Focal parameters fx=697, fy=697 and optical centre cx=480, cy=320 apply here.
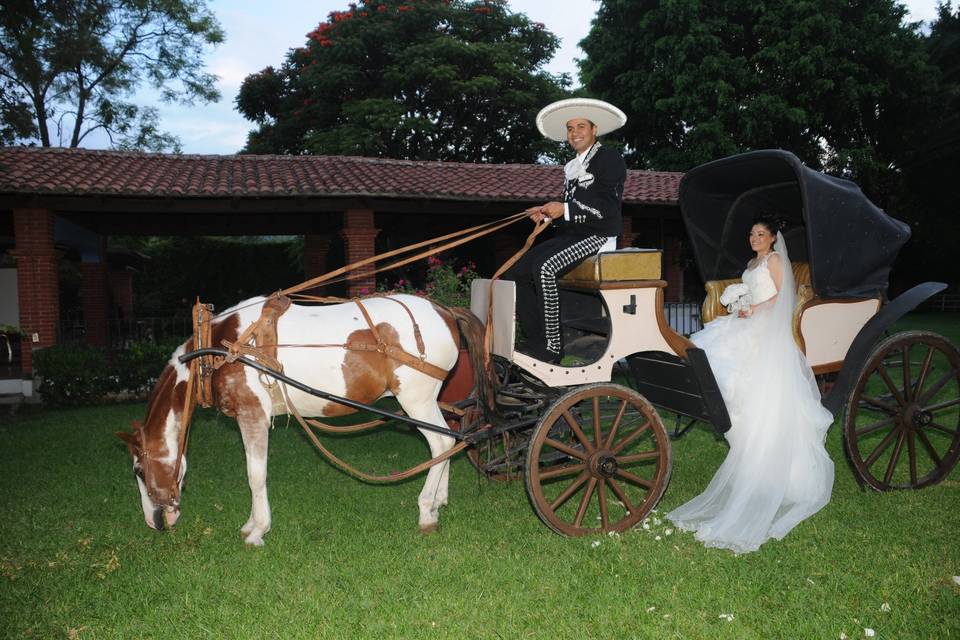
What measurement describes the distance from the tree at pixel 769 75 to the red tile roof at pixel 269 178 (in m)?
5.26

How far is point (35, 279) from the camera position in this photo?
40.3 ft

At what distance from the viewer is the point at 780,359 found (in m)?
4.89

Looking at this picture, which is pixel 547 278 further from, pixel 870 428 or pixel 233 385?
pixel 870 428

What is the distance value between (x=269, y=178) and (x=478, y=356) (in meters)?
10.0

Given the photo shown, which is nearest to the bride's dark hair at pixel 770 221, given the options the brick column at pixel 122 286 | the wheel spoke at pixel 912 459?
the wheel spoke at pixel 912 459

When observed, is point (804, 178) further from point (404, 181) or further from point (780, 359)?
point (404, 181)

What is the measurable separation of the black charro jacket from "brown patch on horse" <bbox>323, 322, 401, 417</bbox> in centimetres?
149

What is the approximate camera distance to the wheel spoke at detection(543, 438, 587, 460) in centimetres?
433

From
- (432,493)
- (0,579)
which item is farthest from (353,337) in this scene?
(0,579)

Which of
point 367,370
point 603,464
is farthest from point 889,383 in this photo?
point 367,370

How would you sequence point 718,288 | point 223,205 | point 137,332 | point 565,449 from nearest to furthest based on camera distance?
point 565,449 → point 718,288 → point 223,205 → point 137,332

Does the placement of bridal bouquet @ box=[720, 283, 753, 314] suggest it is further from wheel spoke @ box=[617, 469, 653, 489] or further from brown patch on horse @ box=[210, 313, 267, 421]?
brown patch on horse @ box=[210, 313, 267, 421]

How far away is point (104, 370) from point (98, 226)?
20.0ft

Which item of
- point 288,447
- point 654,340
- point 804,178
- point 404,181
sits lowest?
point 288,447
